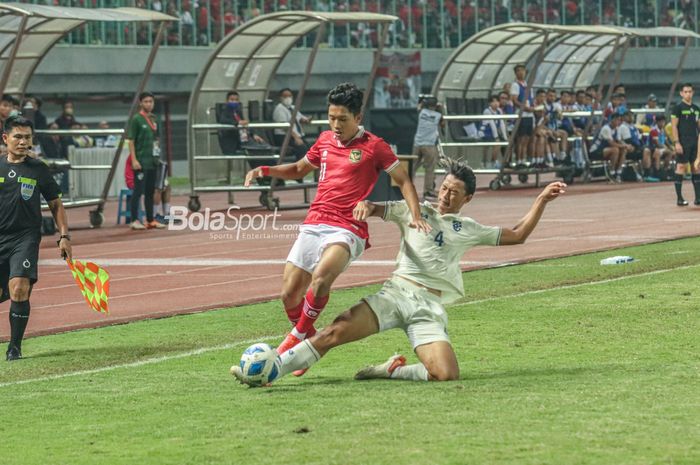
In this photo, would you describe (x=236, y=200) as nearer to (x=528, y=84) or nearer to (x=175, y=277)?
(x=528, y=84)

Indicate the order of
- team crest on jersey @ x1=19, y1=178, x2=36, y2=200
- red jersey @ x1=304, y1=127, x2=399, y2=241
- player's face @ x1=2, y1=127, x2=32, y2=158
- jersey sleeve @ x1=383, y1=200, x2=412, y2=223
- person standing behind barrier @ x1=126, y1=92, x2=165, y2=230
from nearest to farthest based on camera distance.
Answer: jersey sleeve @ x1=383, y1=200, x2=412, y2=223, red jersey @ x1=304, y1=127, x2=399, y2=241, player's face @ x1=2, y1=127, x2=32, y2=158, team crest on jersey @ x1=19, y1=178, x2=36, y2=200, person standing behind barrier @ x1=126, y1=92, x2=165, y2=230

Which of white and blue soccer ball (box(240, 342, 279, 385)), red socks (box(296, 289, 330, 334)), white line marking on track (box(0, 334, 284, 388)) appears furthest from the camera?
white line marking on track (box(0, 334, 284, 388))

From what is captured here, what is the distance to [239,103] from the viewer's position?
27.6 metres

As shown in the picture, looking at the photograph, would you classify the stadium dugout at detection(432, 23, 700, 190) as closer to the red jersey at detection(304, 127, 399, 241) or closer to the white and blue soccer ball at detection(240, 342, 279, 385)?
the red jersey at detection(304, 127, 399, 241)

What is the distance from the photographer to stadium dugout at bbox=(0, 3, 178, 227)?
23184 millimetres

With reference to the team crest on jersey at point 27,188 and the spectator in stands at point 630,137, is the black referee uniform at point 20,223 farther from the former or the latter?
the spectator in stands at point 630,137

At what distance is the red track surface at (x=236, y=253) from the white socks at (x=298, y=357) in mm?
4223

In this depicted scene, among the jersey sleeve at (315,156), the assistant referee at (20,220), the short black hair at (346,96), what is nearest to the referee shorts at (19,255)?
the assistant referee at (20,220)

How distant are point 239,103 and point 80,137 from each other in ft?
10.3

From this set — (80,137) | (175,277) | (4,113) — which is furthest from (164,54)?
(175,277)

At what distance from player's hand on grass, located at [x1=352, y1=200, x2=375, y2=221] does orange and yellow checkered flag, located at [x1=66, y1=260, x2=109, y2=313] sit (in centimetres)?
307

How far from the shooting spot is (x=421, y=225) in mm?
9258

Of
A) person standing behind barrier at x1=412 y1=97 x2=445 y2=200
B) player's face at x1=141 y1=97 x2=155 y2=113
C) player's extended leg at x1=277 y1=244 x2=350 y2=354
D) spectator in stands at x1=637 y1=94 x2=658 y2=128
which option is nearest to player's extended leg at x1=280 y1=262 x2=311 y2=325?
player's extended leg at x1=277 y1=244 x2=350 y2=354

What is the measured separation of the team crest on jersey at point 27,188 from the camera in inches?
445
